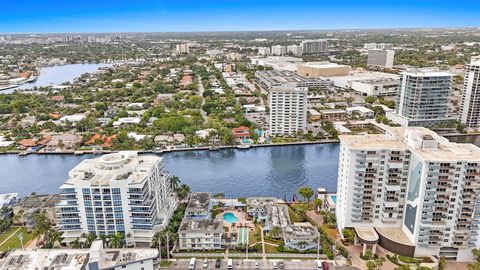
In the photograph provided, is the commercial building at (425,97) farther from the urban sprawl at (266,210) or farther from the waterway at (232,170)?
the waterway at (232,170)

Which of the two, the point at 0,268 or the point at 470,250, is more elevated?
the point at 0,268

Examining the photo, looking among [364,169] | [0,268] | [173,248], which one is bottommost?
[173,248]


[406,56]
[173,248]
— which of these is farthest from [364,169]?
[406,56]

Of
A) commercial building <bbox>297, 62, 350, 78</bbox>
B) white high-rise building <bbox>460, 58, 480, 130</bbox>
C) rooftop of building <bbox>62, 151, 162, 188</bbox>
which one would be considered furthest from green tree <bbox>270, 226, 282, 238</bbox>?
commercial building <bbox>297, 62, 350, 78</bbox>

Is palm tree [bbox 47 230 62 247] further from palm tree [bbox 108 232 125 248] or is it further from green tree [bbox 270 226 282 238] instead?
green tree [bbox 270 226 282 238]

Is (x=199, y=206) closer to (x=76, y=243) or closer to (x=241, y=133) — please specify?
(x=76, y=243)

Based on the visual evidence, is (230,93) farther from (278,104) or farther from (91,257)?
(91,257)

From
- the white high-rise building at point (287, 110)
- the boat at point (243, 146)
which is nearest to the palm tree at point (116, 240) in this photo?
the boat at point (243, 146)
